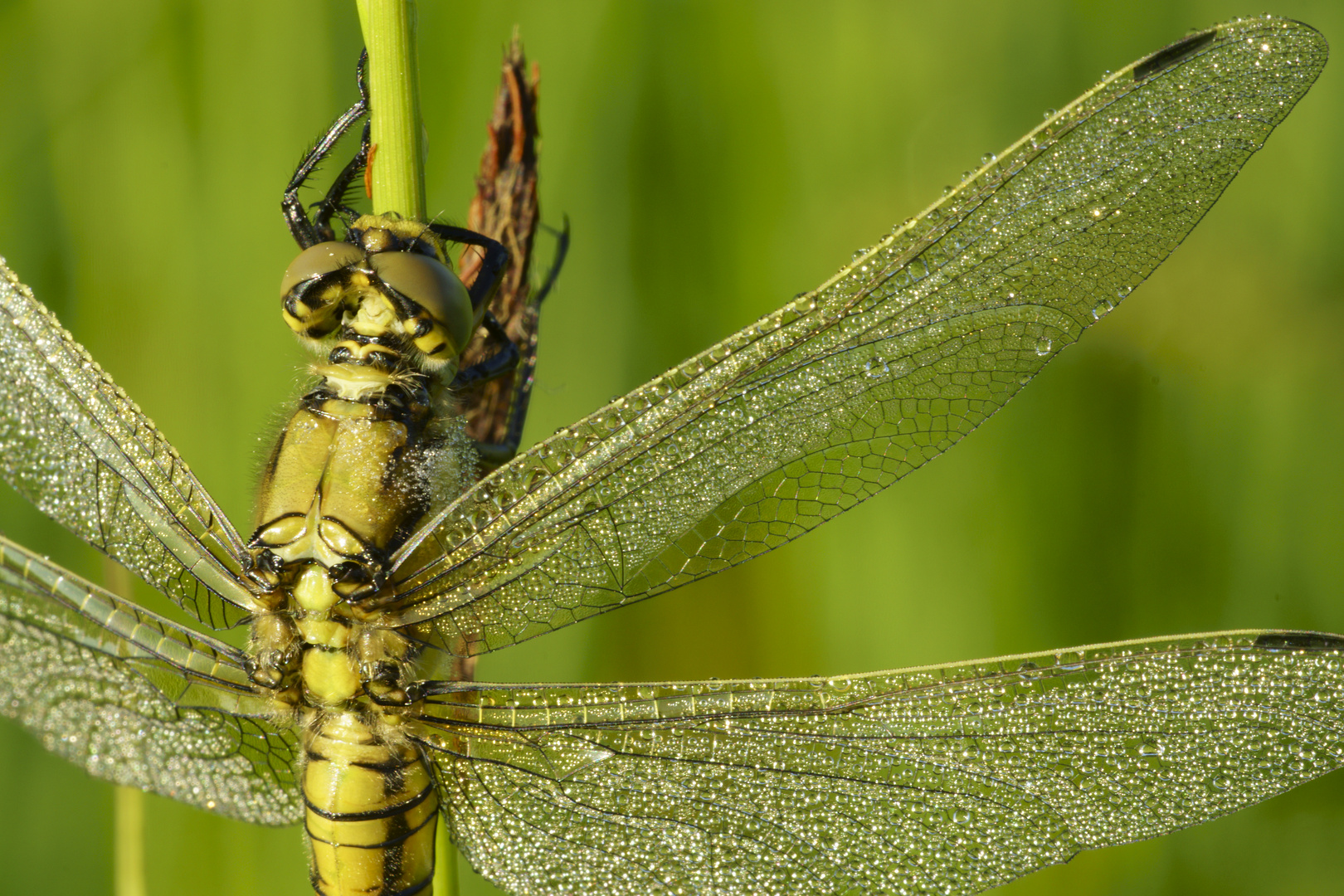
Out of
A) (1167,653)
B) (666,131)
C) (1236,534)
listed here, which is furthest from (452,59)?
(1236,534)

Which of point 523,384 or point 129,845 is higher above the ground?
point 523,384

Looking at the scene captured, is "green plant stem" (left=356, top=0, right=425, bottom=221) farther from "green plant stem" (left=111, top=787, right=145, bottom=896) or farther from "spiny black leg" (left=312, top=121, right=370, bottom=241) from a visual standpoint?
"green plant stem" (left=111, top=787, right=145, bottom=896)

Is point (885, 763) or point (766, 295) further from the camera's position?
point (766, 295)

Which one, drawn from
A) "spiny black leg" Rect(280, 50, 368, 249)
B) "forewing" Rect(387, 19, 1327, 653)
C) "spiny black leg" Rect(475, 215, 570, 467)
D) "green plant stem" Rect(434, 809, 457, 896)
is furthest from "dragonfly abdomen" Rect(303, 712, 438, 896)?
"spiny black leg" Rect(280, 50, 368, 249)

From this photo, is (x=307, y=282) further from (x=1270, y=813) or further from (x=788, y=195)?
(x=1270, y=813)

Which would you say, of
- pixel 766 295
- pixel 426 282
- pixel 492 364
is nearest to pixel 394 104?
pixel 426 282

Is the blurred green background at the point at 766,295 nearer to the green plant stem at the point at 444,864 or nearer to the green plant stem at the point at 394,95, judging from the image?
the green plant stem at the point at 444,864

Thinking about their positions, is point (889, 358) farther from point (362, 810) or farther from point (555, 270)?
point (362, 810)
